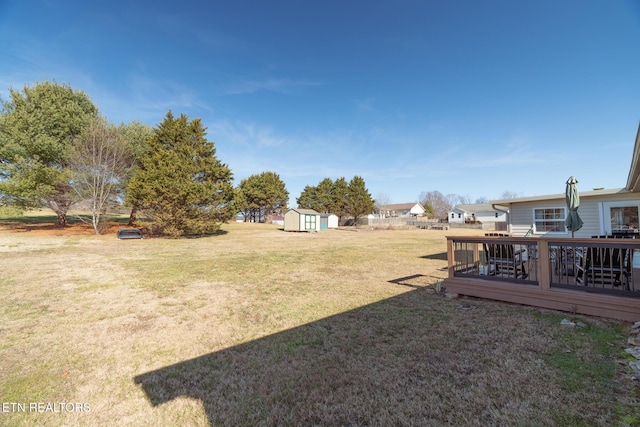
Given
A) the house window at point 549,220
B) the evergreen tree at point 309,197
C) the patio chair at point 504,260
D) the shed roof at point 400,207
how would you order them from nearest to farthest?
the patio chair at point 504,260 < the house window at point 549,220 < the evergreen tree at point 309,197 < the shed roof at point 400,207

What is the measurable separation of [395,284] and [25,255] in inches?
560

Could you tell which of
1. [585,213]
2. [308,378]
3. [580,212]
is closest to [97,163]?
[308,378]

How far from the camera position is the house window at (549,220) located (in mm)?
10648

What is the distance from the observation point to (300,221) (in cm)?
2889

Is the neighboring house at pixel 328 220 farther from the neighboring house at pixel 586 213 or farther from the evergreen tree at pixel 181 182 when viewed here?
the neighboring house at pixel 586 213

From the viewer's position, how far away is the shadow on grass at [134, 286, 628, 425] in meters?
2.13

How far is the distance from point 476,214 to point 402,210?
2111 cm

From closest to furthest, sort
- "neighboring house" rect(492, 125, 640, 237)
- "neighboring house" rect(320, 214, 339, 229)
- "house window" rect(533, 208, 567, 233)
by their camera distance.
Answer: "neighboring house" rect(492, 125, 640, 237), "house window" rect(533, 208, 567, 233), "neighboring house" rect(320, 214, 339, 229)

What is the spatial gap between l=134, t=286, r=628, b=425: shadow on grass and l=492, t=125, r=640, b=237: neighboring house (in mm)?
8416

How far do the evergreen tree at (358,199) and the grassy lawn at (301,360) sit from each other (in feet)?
132

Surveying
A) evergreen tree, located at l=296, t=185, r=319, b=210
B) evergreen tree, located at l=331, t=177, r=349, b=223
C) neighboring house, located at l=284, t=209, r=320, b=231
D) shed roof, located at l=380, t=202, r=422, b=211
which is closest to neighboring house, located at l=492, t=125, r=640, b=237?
neighboring house, located at l=284, t=209, r=320, b=231

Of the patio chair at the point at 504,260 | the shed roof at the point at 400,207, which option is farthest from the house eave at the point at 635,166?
the shed roof at the point at 400,207

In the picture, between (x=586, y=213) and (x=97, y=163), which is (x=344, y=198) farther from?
(x=586, y=213)

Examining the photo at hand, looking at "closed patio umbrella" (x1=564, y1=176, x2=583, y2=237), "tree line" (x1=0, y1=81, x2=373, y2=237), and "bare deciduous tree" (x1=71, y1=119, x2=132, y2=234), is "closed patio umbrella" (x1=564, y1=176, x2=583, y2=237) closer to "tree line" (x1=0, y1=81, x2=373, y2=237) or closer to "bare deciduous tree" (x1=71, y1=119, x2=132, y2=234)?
"tree line" (x1=0, y1=81, x2=373, y2=237)
